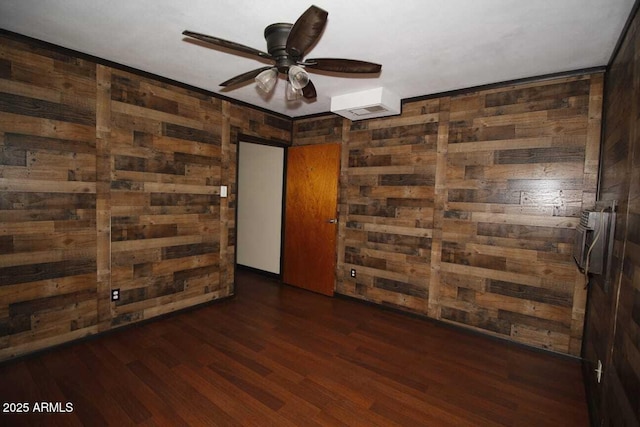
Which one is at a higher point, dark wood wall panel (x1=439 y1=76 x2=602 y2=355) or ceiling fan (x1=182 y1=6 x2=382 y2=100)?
ceiling fan (x1=182 y1=6 x2=382 y2=100)

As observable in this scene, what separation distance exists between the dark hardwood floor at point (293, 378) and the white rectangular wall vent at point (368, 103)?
2404 mm

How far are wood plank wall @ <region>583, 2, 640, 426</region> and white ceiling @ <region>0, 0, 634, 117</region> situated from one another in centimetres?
37

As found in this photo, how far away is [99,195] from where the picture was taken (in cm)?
265

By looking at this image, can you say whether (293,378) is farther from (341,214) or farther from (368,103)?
(368,103)

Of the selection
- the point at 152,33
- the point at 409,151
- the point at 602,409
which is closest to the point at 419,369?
the point at 602,409

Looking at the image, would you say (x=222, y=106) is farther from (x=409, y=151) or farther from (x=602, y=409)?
(x=602, y=409)

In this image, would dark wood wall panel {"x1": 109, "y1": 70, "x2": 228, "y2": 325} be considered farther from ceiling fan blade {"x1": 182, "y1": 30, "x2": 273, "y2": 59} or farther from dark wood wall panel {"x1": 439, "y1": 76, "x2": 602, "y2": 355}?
dark wood wall panel {"x1": 439, "y1": 76, "x2": 602, "y2": 355}

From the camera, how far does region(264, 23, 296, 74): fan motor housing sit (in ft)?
5.80

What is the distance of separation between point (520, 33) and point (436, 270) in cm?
225

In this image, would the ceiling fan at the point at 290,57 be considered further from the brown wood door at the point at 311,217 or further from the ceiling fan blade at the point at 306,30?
the brown wood door at the point at 311,217

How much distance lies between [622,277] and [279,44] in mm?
2306

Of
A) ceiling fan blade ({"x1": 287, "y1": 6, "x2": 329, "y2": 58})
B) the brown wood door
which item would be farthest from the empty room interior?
the brown wood door

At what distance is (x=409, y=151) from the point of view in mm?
3406

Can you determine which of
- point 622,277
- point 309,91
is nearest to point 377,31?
→ point 309,91
